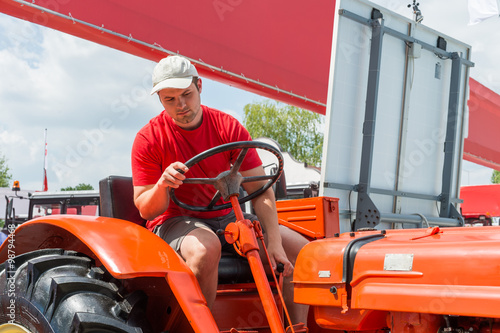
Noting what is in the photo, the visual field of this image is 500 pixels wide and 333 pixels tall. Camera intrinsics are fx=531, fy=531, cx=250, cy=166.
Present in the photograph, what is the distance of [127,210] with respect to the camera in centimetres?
217

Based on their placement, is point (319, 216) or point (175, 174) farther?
point (319, 216)

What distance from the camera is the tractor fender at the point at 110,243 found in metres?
1.58

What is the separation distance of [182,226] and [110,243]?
32cm

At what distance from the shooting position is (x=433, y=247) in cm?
144

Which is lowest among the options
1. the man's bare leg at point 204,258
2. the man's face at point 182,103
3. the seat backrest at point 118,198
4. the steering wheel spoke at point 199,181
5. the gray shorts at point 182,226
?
the man's bare leg at point 204,258

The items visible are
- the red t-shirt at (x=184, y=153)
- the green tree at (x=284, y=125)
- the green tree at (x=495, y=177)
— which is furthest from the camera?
the green tree at (x=495, y=177)

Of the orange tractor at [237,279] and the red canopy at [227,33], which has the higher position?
the red canopy at [227,33]

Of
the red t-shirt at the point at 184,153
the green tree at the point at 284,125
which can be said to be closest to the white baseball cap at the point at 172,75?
the red t-shirt at the point at 184,153

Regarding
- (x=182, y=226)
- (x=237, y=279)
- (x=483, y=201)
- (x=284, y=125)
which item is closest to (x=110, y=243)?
(x=182, y=226)

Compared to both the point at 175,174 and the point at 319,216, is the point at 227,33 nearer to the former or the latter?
the point at 319,216

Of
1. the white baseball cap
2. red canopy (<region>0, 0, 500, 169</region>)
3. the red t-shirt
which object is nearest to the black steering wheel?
the red t-shirt

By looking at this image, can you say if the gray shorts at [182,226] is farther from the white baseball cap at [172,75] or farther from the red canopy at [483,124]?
the red canopy at [483,124]

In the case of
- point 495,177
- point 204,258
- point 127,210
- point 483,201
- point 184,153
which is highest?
point 495,177

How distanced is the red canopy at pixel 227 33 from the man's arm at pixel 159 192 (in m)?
2.05
